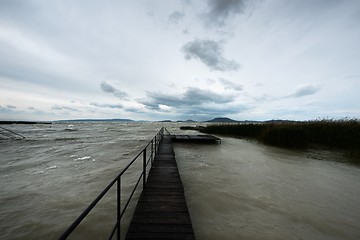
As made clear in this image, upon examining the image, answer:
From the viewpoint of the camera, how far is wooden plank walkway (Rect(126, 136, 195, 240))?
3320 millimetres

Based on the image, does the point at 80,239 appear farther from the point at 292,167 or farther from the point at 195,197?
the point at 292,167

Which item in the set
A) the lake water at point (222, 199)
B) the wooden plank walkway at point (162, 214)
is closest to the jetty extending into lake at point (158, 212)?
the wooden plank walkway at point (162, 214)

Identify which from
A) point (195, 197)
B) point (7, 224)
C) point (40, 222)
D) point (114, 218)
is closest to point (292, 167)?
point (195, 197)

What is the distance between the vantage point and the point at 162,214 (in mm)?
3982

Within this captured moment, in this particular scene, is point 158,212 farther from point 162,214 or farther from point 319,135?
point 319,135

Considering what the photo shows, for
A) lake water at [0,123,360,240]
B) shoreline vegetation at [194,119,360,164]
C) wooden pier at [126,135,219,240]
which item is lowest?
lake water at [0,123,360,240]

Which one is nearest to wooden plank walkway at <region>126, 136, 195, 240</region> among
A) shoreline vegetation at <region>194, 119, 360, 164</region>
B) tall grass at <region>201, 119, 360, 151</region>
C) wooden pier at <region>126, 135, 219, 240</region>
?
wooden pier at <region>126, 135, 219, 240</region>

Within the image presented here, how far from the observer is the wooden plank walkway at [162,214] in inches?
131

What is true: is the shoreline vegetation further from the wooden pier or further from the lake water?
the wooden pier

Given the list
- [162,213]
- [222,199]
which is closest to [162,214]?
[162,213]

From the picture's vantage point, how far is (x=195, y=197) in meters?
6.22

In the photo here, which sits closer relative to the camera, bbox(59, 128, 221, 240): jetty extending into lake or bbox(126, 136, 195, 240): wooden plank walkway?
bbox(59, 128, 221, 240): jetty extending into lake

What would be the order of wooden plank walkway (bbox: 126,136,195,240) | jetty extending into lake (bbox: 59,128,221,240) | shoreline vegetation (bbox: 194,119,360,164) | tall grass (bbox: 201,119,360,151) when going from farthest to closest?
tall grass (bbox: 201,119,360,151) → shoreline vegetation (bbox: 194,119,360,164) → wooden plank walkway (bbox: 126,136,195,240) → jetty extending into lake (bbox: 59,128,221,240)

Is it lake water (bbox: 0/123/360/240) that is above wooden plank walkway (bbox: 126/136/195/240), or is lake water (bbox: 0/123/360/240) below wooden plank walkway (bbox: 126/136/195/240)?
below
